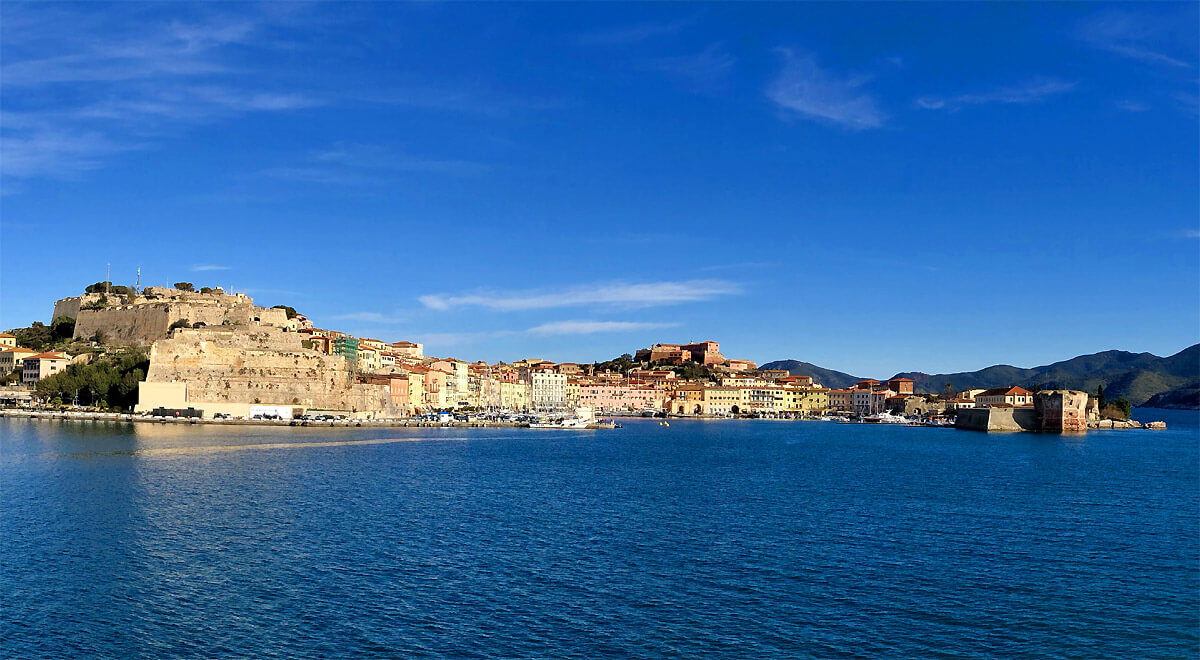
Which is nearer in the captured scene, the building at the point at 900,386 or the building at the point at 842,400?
the building at the point at 842,400

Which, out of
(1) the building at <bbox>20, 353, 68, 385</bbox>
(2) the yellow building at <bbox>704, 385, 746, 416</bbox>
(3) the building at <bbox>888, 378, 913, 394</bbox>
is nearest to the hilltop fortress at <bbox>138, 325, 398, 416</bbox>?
(1) the building at <bbox>20, 353, 68, 385</bbox>

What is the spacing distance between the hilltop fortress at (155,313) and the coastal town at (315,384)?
0.10 m

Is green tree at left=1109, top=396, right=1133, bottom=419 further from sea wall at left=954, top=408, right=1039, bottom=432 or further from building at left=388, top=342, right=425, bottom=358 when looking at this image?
building at left=388, top=342, right=425, bottom=358

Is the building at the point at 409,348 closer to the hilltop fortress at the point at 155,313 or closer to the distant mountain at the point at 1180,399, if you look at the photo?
the hilltop fortress at the point at 155,313

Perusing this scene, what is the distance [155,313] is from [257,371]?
1255 cm

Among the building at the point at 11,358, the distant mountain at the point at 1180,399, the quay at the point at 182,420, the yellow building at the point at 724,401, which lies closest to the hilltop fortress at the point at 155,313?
the building at the point at 11,358

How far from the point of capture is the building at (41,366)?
193 ft

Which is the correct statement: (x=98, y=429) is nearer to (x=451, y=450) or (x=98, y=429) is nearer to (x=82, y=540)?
(x=451, y=450)

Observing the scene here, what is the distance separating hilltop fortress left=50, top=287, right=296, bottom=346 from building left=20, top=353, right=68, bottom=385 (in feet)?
14.1

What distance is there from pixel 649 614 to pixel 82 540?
31.7 ft

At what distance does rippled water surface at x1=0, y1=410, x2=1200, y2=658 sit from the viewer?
35.7 ft

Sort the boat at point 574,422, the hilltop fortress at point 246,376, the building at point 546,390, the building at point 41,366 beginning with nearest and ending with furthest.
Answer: the hilltop fortress at point 246,376 → the building at point 41,366 → the boat at point 574,422 → the building at point 546,390

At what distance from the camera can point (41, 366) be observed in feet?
193

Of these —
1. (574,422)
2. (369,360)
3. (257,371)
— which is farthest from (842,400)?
(257,371)
